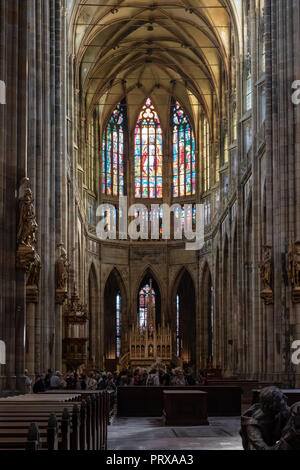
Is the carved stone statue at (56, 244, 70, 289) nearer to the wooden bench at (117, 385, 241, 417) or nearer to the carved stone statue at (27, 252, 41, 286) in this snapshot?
the wooden bench at (117, 385, 241, 417)

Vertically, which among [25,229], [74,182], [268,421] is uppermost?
[74,182]

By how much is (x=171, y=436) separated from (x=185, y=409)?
14.6 feet

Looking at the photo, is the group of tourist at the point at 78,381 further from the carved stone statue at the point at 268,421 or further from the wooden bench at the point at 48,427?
the carved stone statue at the point at 268,421

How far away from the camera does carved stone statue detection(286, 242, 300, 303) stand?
28000 mm

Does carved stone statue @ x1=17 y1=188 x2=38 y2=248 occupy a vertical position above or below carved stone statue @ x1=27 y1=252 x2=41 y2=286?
above

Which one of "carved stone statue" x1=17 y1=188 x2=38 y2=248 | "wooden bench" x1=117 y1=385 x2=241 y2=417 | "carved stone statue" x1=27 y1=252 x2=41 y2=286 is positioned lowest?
"wooden bench" x1=117 y1=385 x2=241 y2=417

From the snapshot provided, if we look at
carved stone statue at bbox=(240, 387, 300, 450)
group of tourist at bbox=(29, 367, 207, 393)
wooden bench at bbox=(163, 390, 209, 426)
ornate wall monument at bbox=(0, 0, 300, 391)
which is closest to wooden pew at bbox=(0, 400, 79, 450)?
carved stone statue at bbox=(240, 387, 300, 450)

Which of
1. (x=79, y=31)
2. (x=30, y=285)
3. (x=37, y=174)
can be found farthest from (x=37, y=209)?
(x=79, y=31)

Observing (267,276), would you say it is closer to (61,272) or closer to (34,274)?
(61,272)

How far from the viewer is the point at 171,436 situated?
1856 cm

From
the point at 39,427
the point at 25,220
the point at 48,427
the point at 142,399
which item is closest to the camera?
the point at 48,427

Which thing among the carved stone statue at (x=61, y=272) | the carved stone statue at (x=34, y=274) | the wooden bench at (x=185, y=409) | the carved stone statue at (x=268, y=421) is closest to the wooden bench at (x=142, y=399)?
the carved stone statue at (x=61, y=272)

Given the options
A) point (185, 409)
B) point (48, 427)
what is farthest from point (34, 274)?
point (48, 427)

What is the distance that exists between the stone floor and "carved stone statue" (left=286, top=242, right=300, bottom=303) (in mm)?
5386
